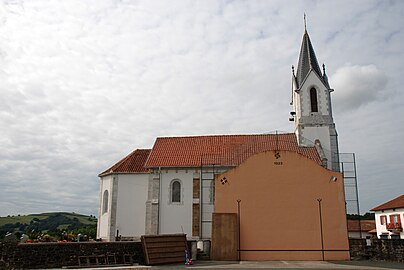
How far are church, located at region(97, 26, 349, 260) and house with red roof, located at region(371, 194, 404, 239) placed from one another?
1700 cm

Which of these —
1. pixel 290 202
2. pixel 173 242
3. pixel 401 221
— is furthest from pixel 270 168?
pixel 401 221

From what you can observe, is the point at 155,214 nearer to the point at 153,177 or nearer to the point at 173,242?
the point at 153,177

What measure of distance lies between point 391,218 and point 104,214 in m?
33.0

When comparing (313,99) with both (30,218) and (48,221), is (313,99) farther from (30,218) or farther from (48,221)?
(30,218)

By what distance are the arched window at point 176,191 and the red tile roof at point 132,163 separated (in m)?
2.69

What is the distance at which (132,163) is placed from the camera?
32.7m

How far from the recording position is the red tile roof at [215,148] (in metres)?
30.3

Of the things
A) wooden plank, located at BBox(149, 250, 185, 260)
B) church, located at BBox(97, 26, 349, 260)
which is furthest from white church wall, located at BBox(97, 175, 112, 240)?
wooden plank, located at BBox(149, 250, 185, 260)

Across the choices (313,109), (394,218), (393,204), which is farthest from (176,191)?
(393,204)

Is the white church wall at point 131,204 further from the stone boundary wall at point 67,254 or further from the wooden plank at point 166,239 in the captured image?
the stone boundary wall at point 67,254

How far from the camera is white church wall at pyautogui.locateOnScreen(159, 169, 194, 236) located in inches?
1164

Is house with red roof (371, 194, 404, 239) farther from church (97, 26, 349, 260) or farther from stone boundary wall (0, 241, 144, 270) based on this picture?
stone boundary wall (0, 241, 144, 270)


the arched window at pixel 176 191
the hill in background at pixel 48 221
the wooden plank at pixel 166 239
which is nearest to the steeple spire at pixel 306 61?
the arched window at pixel 176 191

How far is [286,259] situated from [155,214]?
1225cm
